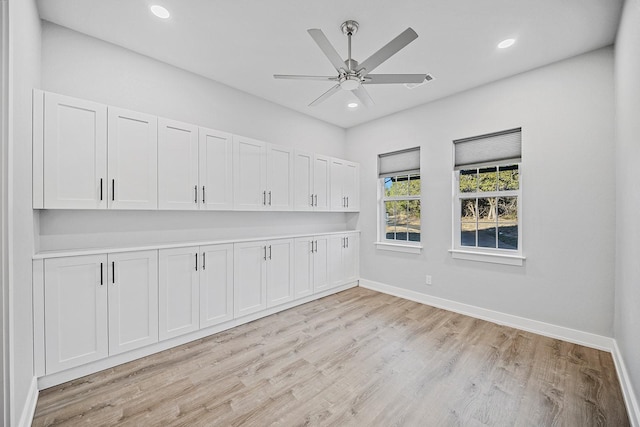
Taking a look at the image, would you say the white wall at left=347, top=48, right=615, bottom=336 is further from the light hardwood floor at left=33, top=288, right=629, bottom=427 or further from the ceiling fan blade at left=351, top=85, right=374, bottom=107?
the ceiling fan blade at left=351, top=85, right=374, bottom=107

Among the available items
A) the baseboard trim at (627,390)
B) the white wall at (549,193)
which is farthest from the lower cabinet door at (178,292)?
the baseboard trim at (627,390)

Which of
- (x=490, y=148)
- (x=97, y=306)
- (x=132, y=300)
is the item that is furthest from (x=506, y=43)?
(x=97, y=306)

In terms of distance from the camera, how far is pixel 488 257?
335 centimetres

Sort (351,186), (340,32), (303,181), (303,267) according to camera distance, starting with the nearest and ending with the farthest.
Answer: (340,32) < (303,267) < (303,181) < (351,186)

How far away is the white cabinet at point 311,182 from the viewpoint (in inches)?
153

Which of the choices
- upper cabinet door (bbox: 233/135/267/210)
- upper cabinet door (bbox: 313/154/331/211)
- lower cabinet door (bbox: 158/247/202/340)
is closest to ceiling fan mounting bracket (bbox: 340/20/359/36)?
upper cabinet door (bbox: 233/135/267/210)

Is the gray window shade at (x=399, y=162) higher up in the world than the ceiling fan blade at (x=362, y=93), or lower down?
lower down

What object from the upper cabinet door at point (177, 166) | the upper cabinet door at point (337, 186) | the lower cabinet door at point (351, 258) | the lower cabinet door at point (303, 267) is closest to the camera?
the upper cabinet door at point (177, 166)

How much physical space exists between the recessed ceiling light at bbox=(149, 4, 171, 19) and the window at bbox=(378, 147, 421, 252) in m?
3.42

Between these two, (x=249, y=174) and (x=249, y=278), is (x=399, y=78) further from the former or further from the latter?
(x=249, y=278)

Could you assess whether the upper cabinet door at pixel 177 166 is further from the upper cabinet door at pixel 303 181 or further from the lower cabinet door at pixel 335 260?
the lower cabinet door at pixel 335 260

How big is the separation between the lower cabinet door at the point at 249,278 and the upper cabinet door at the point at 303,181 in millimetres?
883

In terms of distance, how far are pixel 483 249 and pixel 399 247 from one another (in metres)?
1.16

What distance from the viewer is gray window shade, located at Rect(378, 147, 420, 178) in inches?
166
